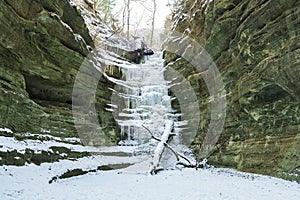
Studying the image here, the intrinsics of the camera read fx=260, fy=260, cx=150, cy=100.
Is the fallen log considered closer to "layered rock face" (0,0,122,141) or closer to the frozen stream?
the frozen stream

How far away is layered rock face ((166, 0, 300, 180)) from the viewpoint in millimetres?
9844

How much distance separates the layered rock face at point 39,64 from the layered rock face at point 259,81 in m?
8.35

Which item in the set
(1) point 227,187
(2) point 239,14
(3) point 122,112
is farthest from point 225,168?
(3) point 122,112

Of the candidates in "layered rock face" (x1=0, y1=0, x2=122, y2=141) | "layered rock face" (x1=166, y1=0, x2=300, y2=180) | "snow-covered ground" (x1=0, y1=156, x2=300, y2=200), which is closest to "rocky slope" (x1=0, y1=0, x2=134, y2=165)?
"layered rock face" (x1=0, y1=0, x2=122, y2=141)

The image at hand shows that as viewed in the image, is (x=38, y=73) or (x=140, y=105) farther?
(x=140, y=105)

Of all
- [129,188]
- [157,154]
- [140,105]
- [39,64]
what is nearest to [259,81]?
[157,154]

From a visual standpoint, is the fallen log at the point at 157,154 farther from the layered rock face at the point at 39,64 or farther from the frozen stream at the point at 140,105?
the layered rock face at the point at 39,64

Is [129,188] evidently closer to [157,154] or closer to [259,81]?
[157,154]

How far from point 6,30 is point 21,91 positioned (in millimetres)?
2327

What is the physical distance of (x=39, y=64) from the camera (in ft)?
38.8

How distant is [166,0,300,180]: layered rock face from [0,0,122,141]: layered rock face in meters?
8.35

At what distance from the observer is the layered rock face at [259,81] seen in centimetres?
984

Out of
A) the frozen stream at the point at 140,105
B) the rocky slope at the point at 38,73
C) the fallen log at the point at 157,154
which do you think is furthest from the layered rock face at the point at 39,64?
the frozen stream at the point at 140,105

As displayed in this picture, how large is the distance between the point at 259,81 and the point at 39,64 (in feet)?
32.2
